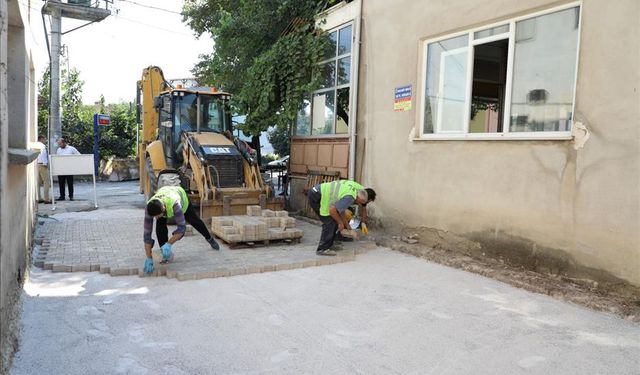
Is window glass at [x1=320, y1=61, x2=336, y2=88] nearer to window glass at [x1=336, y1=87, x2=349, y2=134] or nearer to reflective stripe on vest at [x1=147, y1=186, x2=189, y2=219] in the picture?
A: window glass at [x1=336, y1=87, x2=349, y2=134]

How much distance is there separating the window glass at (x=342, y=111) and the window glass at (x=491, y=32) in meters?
3.32

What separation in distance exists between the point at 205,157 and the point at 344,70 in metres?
3.33

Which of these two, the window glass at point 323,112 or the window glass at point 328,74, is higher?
the window glass at point 328,74

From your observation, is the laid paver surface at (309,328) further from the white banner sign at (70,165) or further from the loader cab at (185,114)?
the white banner sign at (70,165)

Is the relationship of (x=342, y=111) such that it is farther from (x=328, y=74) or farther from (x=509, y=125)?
(x=509, y=125)

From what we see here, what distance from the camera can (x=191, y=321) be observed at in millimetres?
4254

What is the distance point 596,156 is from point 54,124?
16716 mm

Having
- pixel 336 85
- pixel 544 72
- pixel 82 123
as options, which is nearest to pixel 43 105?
pixel 82 123

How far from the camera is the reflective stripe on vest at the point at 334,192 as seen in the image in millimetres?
6623

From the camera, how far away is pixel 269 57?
1025cm

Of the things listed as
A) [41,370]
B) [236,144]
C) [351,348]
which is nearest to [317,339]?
[351,348]

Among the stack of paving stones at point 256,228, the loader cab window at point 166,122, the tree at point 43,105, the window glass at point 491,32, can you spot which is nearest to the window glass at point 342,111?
the stack of paving stones at point 256,228

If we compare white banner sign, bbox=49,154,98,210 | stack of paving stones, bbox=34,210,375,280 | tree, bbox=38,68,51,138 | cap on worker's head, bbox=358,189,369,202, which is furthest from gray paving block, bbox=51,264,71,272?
tree, bbox=38,68,51,138

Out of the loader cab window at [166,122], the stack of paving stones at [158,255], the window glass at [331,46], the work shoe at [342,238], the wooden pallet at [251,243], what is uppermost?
the window glass at [331,46]
